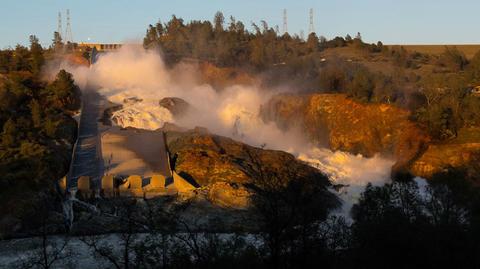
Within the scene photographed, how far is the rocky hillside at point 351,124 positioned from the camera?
176 ft

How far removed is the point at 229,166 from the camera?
4612 centimetres

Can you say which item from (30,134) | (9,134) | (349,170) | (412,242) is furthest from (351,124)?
(412,242)

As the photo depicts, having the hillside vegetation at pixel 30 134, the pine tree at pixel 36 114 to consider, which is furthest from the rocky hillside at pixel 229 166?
the pine tree at pixel 36 114

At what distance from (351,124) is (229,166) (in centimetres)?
1660

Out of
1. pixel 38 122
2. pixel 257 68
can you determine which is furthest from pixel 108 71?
pixel 38 122

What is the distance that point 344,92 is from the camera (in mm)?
64062

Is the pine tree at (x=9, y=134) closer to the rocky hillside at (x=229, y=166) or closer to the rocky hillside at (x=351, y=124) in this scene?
the rocky hillside at (x=229, y=166)

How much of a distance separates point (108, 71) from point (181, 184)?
34.5 metres

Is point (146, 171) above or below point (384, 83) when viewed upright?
below

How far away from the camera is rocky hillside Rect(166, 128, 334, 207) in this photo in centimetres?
4300

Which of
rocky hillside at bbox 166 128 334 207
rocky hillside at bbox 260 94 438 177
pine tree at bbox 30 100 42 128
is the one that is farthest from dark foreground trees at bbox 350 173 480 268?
pine tree at bbox 30 100 42 128

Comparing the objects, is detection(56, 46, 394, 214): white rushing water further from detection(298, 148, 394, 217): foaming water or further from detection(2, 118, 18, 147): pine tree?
detection(2, 118, 18, 147): pine tree

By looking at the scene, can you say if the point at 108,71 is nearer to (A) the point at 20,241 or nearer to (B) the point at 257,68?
(B) the point at 257,68

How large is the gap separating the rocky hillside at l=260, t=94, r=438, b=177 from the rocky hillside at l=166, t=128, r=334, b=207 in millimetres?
7790
